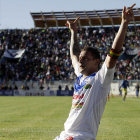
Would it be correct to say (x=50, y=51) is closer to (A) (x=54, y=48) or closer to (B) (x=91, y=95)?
(A) (x=54, y=48)

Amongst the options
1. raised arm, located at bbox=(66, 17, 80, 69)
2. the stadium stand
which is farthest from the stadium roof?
raised arm, located at bbox=(66, 17, 80, 69)

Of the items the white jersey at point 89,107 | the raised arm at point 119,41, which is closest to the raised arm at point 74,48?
the white jersey at point 89,107

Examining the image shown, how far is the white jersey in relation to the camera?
438cm

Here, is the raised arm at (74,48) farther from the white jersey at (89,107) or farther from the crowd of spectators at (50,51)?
the crowd of spectators at (50,51)

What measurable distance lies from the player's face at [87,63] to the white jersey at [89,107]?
7.3 inches

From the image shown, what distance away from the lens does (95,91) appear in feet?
14.7

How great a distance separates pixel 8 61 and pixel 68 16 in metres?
15.4

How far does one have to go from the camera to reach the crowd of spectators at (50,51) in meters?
50.1

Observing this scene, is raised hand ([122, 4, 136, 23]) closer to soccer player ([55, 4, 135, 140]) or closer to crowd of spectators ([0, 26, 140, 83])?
soccer player ([55, 4, 135, 140])

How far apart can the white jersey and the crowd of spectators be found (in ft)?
139

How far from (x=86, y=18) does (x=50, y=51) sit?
37.8ft

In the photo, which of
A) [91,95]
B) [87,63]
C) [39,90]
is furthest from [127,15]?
[39,90]

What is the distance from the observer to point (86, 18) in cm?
6269

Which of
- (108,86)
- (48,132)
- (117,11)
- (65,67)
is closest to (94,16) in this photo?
(117,11)
